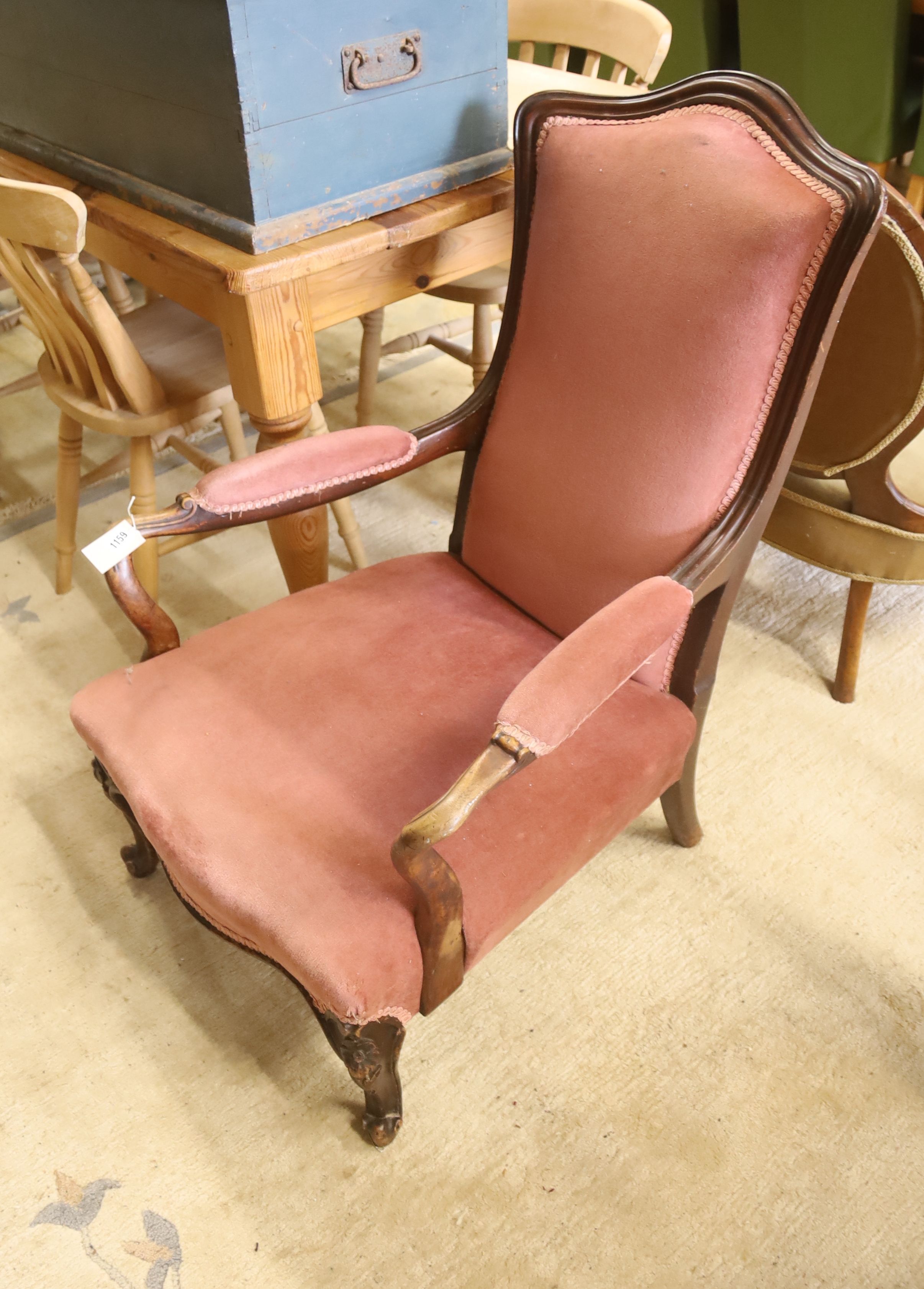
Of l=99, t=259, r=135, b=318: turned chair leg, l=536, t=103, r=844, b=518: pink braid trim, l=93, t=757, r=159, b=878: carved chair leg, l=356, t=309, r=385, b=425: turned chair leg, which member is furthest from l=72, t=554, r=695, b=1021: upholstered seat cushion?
l=99, t=259, r=135, b=318: turned chair leg

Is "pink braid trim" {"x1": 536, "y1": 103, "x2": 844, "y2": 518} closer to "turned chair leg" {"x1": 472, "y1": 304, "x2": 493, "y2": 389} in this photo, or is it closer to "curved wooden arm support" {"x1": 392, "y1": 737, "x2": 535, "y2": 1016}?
"curved wooden arm support" {"x1": 392, "y1": 737, "x2": 535, "y2": 1016}

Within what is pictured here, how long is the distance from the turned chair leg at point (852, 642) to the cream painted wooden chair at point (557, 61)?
770 mm

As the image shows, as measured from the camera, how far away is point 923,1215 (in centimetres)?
116

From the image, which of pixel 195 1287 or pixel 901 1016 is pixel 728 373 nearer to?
pixel 901 1016

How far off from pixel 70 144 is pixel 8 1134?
1427mm

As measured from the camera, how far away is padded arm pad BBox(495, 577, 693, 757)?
2.94 feet

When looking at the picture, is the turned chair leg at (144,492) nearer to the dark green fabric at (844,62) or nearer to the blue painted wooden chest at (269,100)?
the blue painted wooden chest at (269,100)

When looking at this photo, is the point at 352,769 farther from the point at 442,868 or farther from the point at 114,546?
the point at 114,546

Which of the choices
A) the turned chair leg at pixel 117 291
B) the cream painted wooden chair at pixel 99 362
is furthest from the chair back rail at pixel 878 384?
the turned chair leg at pixel 117 291

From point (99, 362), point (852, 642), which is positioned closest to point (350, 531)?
point (99, 362)

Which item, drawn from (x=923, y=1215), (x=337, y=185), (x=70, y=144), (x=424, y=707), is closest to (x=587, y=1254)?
(x=923, y=1215)

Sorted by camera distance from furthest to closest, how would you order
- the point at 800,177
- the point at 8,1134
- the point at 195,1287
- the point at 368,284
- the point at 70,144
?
the point at 70,144, the point at 368,284, the point at 8,1134, the point at 195,1287, the point at 800,177

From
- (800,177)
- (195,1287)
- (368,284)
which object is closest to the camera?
(800,177)

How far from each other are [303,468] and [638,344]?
44 centimetres
